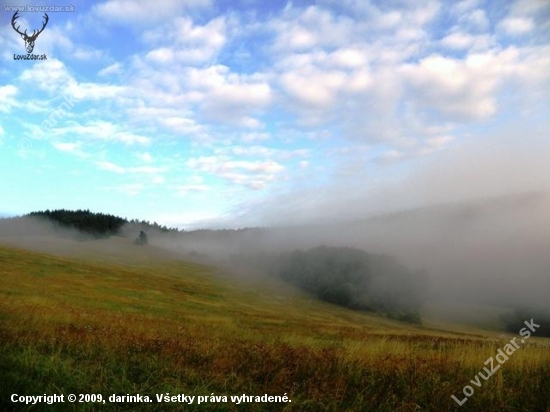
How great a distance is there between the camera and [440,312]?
142 m

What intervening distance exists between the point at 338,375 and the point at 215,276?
126 meters

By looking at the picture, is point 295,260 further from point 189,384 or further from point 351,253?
point 189,384

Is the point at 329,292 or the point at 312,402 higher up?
the point at 312,402

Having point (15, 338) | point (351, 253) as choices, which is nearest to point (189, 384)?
point (15, 338)

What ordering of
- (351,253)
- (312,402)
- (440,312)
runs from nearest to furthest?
(312,402) < (440,312) < (351,253)

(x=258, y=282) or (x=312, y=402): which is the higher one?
(x=312, y=402)

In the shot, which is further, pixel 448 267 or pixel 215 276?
pixel 448 267

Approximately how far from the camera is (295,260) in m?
166

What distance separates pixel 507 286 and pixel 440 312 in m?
68.7

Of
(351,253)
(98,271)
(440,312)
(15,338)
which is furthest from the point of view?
(351,253)

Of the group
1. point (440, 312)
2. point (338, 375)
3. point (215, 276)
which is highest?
point (338, 375)

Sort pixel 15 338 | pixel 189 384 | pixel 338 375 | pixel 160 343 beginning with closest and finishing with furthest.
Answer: pixel 189 384
pixel 338 375
pixel 15 338
pixel 160 343

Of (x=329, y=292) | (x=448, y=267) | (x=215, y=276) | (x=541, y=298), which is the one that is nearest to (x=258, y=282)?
(x=215, y=276)

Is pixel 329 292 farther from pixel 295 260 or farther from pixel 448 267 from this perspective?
pixel 448 267
